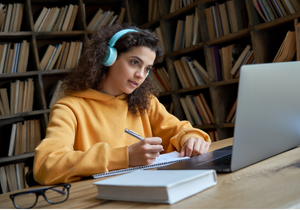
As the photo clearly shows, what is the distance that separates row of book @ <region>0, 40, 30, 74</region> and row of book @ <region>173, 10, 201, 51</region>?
1.43 m

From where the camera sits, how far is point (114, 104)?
154 cm

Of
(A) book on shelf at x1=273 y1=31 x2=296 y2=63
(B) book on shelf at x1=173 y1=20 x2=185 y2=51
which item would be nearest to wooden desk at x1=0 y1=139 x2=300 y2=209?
(A) book on shelf at x1=273 y1=31 x2=296 y2=63

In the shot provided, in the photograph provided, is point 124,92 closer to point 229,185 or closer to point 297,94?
point 297,94

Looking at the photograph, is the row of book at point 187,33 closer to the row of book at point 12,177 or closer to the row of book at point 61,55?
the row of book at point 61,55

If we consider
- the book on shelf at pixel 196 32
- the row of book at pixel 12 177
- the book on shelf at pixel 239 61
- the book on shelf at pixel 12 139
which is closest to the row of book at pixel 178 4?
the book on shelf at pixel 196 32

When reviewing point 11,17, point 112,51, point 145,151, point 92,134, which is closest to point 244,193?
point 145,151

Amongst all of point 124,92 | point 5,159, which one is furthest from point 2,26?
point 124,92

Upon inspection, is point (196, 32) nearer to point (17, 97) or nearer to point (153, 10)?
point (153, 10)

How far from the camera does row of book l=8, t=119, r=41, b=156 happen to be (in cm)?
271

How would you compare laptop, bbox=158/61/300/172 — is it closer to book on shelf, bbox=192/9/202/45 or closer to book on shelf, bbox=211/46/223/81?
book on shelf, bbox=211/46/223/81

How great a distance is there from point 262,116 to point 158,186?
381 millimetres

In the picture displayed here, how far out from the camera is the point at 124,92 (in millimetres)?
1596

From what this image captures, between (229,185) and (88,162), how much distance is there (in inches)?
19.0

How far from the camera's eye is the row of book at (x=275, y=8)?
6.77 ft
